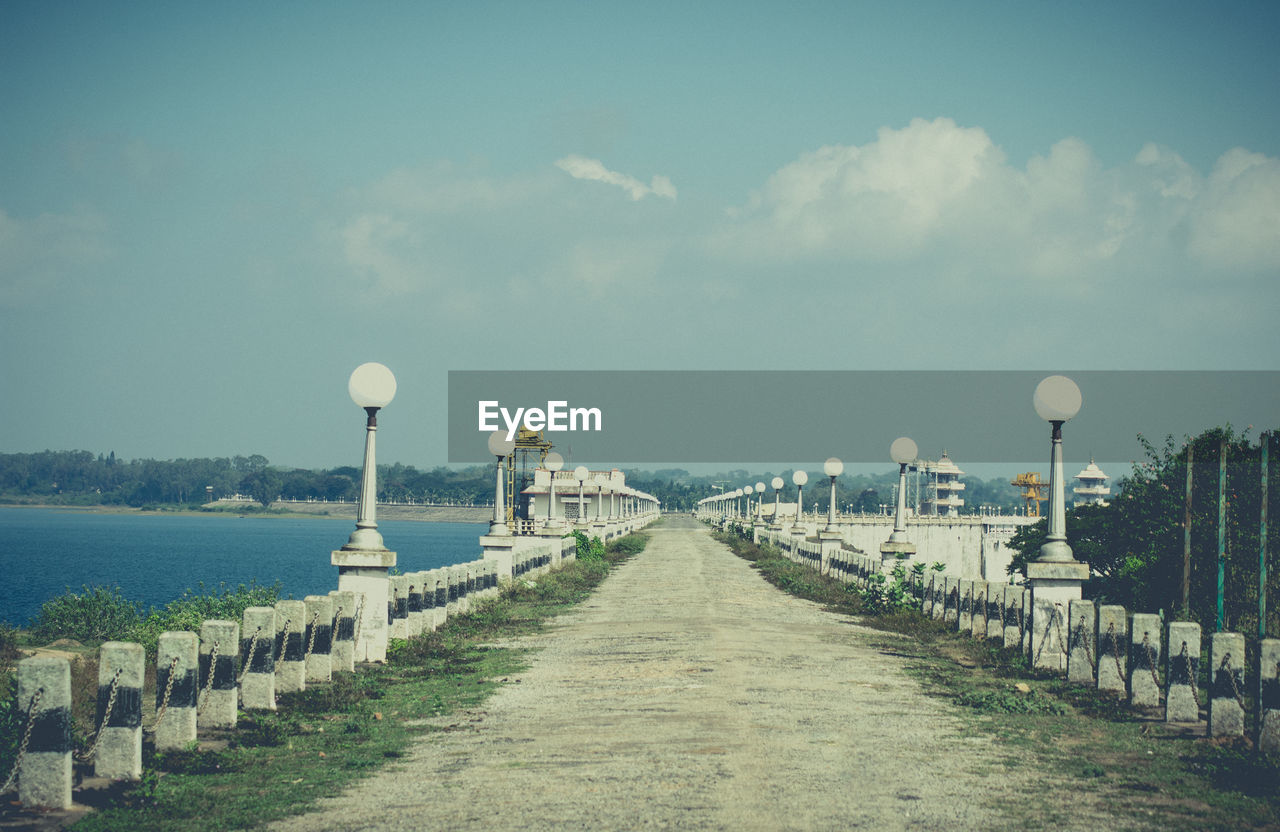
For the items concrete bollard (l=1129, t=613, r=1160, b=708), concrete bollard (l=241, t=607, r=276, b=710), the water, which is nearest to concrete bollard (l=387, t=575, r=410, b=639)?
concrete bollard (l=241, t=607, r=276, b=710)

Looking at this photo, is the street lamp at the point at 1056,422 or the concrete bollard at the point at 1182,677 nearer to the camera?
the concrete bollard at the point at 1182,677

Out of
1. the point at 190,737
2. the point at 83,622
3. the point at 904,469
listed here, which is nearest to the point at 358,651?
the point at 190,737

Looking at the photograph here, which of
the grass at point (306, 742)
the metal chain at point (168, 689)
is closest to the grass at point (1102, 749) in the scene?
the grass at point (306, 742)

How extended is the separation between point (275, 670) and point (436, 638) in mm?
5119

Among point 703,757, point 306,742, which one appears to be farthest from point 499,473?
point 703,757

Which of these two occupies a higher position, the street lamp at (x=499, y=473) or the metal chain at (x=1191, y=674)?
the street lamp at (x=499, y=473)

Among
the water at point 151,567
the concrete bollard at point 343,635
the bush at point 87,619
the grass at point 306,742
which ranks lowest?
the water at point 151,567

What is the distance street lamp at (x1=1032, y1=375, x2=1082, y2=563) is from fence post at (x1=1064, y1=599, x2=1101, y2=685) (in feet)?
3.60

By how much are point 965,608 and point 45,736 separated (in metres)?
14.0

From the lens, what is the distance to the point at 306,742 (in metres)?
9.17

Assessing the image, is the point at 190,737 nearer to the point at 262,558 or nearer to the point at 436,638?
the point at 436,638

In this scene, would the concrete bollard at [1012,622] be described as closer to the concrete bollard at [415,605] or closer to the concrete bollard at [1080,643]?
the concrete bollard at [1080,643]

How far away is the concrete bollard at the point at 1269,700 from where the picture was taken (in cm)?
902

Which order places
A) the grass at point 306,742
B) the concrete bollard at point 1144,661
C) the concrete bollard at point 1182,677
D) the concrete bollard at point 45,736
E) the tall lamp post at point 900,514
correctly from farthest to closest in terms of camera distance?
1. the tall lamp post at point 900,514
2. the concrete bollard at point 1144,661
3. the concrete bollard at point 1182,677
4. the grass at point 306,742
5. the concrete bollard at point 45,736
